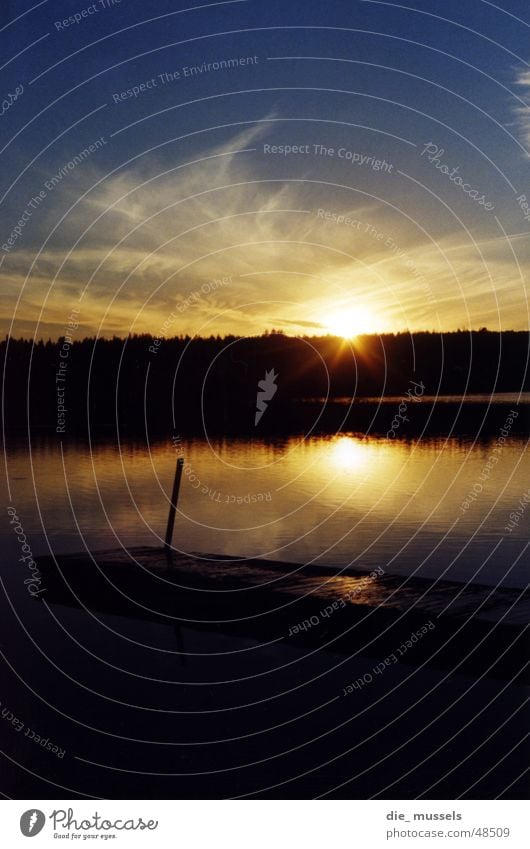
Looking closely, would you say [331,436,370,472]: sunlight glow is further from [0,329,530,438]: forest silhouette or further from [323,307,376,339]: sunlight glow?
[323,307,376,339]: sunlight glow

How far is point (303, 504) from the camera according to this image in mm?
29609

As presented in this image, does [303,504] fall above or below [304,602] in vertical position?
below

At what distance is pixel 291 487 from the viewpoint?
35.6 m

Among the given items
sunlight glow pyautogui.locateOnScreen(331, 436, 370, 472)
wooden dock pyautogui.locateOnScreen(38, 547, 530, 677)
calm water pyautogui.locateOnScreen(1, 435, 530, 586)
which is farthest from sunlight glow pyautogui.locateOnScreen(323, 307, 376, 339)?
sunlight glow pyautogui.locateOnScreen(331, 436, 370, 472)

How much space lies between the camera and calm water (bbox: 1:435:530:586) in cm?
1992

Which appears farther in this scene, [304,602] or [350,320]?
[304,602]

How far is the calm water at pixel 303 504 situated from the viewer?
1992cm

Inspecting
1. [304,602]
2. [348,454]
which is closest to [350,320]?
[304,602]

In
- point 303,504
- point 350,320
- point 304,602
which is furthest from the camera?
point 303,504

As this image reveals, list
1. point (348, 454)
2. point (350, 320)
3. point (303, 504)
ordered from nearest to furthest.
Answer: point (350, 320) → point (303, 504) → point (348, 454)

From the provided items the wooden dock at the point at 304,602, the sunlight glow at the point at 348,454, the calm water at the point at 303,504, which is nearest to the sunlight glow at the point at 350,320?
the wooden dock at the point at 304,602

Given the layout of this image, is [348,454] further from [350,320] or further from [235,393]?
[350,320]

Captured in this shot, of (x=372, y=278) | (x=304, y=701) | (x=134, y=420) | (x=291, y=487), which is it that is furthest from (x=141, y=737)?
(x=134, y=420)

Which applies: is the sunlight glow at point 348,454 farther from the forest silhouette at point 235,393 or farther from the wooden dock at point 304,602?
the wooden dock at point 304,602
